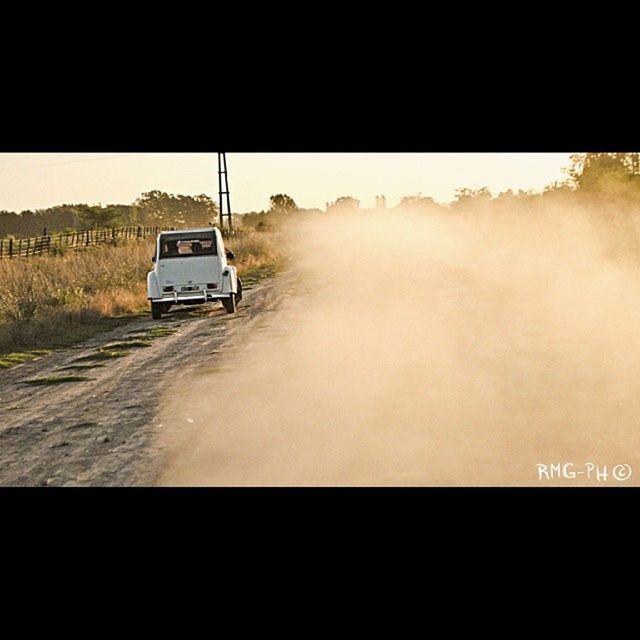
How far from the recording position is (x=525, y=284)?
25000 mm

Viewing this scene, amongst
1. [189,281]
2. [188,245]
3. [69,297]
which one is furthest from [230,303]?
[69,297]

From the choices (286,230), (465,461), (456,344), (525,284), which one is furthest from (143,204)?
(465,461)

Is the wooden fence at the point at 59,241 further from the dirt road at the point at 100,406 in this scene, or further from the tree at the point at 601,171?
the dirt road at the point at 100,406

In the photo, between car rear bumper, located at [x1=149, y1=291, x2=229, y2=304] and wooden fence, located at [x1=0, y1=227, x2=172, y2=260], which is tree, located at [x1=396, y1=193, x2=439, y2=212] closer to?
wooden fence, located at [x1=0, y1=227, x2=172, y2=260]

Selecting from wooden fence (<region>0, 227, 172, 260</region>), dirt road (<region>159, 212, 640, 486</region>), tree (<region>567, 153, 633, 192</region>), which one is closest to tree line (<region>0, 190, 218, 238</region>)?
wooden fence (<region>0, 227, 172, 260</region>)

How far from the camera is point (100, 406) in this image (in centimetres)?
1036

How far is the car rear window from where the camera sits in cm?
2130

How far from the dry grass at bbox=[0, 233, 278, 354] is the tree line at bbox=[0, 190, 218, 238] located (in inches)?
1963

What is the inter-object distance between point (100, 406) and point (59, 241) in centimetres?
4372

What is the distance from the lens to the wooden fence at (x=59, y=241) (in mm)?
45625

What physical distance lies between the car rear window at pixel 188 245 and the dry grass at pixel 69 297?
5.91 ft

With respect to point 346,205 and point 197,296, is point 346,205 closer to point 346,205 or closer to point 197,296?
point 346,205
